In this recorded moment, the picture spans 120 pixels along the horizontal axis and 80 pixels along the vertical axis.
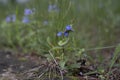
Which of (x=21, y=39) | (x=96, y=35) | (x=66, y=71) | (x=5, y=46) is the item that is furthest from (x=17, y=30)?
(x=66, y=71)

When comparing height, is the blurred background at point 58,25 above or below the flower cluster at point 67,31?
above

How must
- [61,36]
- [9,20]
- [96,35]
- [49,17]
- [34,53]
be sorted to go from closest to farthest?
1. [61,36]
2. [34,53]
3. [49,17]
4. [9,20]
5. [96,35]

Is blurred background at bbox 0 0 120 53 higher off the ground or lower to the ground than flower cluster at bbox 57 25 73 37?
higher

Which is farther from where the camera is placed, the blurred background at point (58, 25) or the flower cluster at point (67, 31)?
the blurred background at point (58, 25)

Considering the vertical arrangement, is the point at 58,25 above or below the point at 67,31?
above

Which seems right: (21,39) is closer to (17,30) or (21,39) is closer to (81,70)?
(17,30)

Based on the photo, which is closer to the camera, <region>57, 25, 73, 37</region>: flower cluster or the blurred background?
<region>57, 25, 73, 37</region>: flower cluster

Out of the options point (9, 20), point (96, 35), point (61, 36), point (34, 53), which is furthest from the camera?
point (96, 35)

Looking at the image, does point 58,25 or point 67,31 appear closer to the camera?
point 67,31
